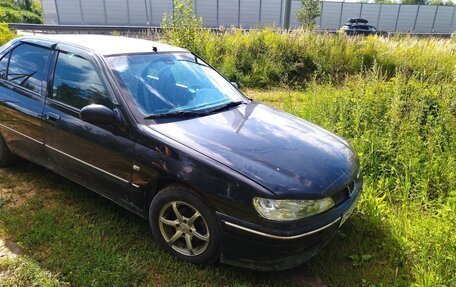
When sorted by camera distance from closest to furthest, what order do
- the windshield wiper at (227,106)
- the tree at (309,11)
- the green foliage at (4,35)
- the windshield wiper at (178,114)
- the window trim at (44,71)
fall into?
1. the windshield wiper at (178,114)
2. the windshield wiper at (227,106)
3. the window trim at (44,71)
4. the green foliage at (4,35)
5. the tree at (309,11)

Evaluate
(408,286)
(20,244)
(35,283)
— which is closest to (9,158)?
(20,244)

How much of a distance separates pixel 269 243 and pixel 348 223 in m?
1.35

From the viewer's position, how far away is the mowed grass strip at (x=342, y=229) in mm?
2765

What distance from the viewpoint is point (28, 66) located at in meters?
3.82

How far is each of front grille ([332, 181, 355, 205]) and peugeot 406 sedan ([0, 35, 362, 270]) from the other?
0.01 m

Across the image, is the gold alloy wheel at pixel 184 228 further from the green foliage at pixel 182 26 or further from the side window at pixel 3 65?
the green foliage at pixel 182 26

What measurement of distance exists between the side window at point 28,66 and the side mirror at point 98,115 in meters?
1.05

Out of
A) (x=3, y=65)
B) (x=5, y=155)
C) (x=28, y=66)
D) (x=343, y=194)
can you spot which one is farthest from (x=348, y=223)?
(x=3, y=65)

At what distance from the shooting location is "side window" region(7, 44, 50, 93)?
3672 millimetres

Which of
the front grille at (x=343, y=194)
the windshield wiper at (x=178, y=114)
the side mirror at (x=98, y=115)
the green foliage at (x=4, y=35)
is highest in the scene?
the side mirror at (x=98, y=115)

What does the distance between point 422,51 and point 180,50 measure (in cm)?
Result: 874

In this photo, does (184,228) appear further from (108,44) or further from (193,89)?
(108,44)

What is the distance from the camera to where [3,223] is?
327cm

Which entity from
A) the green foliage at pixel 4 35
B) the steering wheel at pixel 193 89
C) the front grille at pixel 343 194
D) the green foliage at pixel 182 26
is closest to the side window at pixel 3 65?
the steering wheel at pixel 193 89
